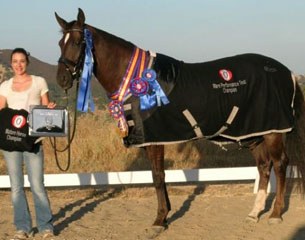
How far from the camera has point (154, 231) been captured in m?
5.43

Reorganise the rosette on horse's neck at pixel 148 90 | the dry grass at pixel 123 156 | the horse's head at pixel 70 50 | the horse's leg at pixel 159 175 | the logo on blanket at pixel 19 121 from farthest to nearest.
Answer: the dry grass at pixel 123 156 → the horse's leg at pixel 159 175 → the rosette on horse's neck at pixel 148 90 → the horse's head at pixel 70 50 → the logo on blanket at pixel 19 121

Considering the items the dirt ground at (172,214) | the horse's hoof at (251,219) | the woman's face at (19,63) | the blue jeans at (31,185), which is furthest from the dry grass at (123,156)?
the woman's face at (19,63)

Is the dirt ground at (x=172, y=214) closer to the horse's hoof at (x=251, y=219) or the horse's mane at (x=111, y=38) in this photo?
the horse's hoof at (x=251, y=219)

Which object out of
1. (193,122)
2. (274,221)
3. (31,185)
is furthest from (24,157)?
(274,221)

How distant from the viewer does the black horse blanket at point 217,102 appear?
532 cm

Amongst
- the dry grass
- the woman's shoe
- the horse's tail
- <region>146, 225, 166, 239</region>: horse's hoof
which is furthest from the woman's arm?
the dry grass

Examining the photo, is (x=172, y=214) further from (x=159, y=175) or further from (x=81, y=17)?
(x=81, y=17)

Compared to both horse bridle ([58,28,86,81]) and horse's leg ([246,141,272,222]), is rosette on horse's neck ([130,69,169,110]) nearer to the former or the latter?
horse bridle ([58,28,86,81])

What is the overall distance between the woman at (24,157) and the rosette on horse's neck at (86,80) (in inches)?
14.2

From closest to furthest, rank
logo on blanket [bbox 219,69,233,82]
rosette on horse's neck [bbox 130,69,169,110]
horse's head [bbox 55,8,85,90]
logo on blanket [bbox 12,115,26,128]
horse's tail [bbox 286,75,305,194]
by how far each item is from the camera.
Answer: logo on blanket [bbox 12,115,26,128], horse's head [bbox 55,8,85,90], rosette on horse's neck [bbox 130,69,169,110], logo on blanket [bbox 219,69,233,82], horse's tail [bbox 286,75,305,194]

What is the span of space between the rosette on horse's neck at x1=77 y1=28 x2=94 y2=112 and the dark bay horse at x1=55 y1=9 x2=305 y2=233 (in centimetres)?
4

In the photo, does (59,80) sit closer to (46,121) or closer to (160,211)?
(46,121)

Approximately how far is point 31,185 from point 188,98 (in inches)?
73.0

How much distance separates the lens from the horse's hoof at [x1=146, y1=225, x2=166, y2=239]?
17.6 feet
